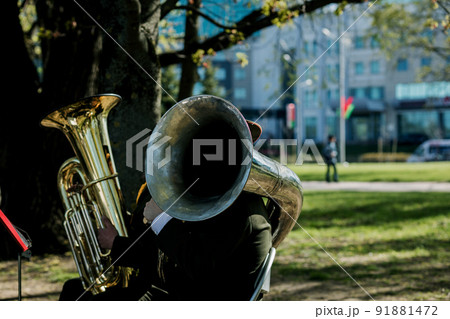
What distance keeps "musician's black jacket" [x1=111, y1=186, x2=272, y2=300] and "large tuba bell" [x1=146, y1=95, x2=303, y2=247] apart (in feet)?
0.37

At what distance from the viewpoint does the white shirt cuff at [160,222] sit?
256 cm

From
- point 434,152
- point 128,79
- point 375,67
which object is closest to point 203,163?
point 128,79

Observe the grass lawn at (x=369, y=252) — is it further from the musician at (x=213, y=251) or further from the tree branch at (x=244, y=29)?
the tree branch at (x=244, y=29)

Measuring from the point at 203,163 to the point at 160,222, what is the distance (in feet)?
1.16

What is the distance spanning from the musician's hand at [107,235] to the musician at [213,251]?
1.02 ft

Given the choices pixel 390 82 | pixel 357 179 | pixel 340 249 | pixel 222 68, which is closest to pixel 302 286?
pixel 340 249

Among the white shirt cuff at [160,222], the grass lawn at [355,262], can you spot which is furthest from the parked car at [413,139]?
the white shirt cuff at [160,222]

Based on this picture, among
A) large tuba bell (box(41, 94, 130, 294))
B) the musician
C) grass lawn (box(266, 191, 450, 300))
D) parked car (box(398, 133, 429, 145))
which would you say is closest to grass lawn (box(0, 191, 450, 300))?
grass lawn (box(266, 191, 450, 300))

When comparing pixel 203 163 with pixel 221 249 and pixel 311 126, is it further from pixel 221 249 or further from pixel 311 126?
pixel 311 126

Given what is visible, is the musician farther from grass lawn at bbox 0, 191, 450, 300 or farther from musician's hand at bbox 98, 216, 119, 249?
grass lawn at bbox 0, 191, 450, 300

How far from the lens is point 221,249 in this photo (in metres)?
2.41

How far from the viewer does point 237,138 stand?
2424 millimetres

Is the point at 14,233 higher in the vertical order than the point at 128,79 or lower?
lower
